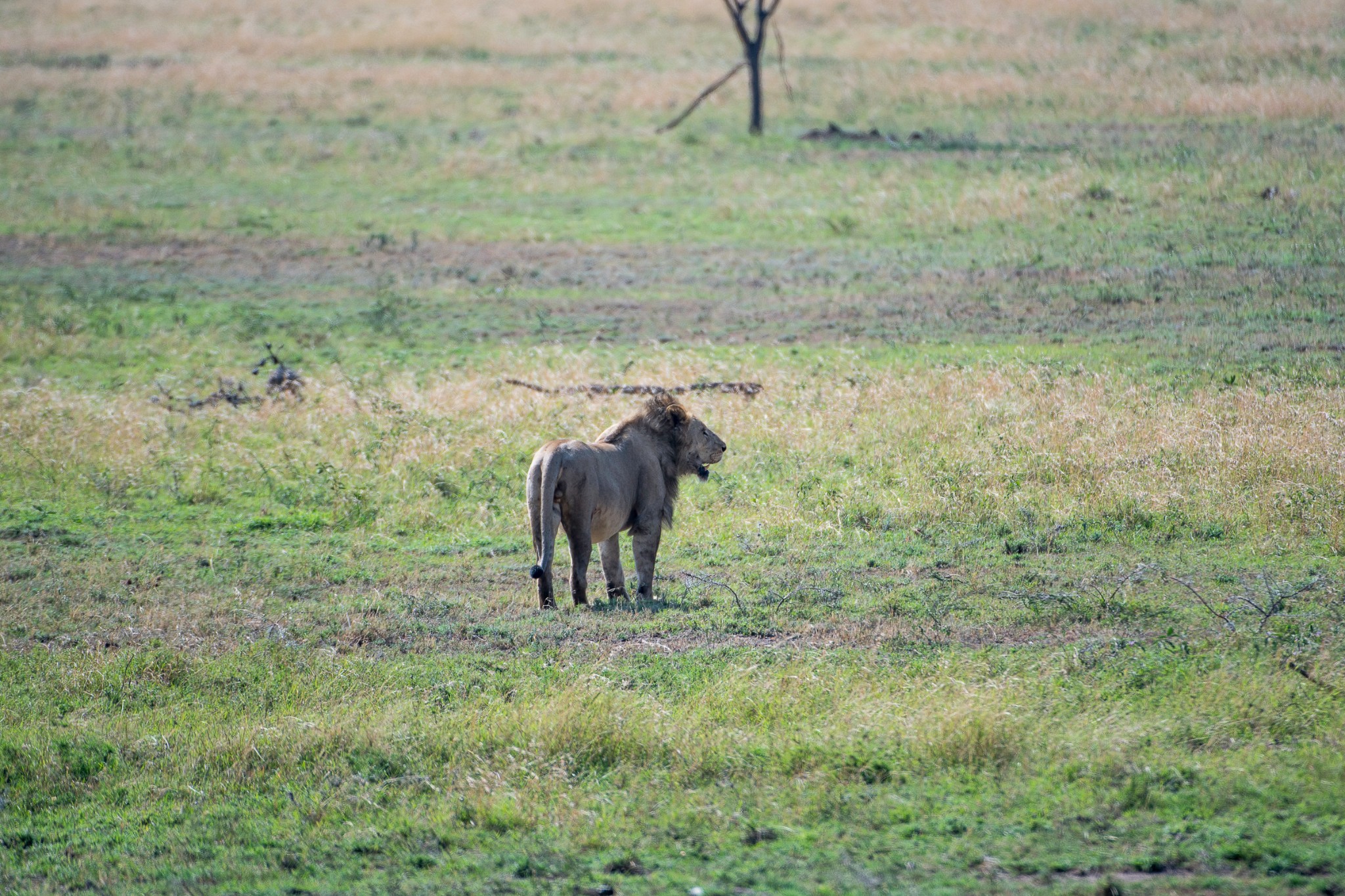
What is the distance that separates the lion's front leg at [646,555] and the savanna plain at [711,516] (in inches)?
11.8

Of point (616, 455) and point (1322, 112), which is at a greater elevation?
point (1322, 112)

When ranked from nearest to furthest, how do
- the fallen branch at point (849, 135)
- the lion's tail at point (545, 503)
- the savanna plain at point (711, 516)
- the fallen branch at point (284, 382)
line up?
the savanna plain at point (711, 516), the lion's tail at point (545, 503), the fallen branch at point (284, 382), the fallen branch at point (849, 135)

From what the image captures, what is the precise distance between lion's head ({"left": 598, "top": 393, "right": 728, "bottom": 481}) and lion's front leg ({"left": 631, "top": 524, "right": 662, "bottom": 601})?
681 millimetres

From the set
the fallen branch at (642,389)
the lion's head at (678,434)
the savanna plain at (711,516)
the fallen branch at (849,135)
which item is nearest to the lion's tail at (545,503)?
the savanna plain at (711,516)

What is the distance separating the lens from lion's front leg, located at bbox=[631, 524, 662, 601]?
10.4 m

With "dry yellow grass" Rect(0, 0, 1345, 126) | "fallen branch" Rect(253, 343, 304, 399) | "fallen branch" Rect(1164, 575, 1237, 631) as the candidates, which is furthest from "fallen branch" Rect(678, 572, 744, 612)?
"dry yellow grass" Rect(0, 0, 1345, 126)

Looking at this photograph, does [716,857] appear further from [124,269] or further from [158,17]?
[158,17]

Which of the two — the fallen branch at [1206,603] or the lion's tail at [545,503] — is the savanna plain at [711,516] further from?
the lion's tail at [545,503]

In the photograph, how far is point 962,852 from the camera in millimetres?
6379

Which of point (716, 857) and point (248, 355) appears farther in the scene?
point (248, 355)

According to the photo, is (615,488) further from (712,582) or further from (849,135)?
(849,135)

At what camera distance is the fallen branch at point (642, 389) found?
49.9ft

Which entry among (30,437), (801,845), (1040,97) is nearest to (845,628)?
(801,845)

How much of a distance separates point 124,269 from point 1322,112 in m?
23.0
